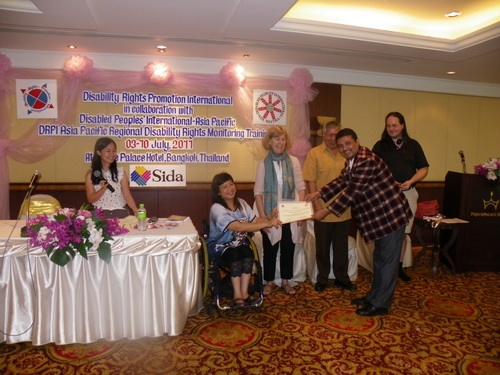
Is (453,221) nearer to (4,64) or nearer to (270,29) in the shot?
(270,29)

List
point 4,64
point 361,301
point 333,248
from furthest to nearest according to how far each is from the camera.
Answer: point 4,64, point 333,248, point 361,301

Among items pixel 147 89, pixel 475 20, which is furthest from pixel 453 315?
pixel 147 89

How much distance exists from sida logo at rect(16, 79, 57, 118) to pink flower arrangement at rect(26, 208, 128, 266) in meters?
2.44

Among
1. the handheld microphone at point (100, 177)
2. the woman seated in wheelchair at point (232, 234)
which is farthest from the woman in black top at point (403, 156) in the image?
the handheld microphone at point (100, 177)

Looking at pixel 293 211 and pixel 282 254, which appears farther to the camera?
pixel 282 254

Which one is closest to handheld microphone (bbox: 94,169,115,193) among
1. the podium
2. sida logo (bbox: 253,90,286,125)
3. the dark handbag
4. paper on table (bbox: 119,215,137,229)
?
paper on table (bbox: 119,215,137,229)

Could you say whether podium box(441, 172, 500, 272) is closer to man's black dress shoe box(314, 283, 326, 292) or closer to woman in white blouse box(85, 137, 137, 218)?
man's black dress shoe box(314, 283, 326, 292)

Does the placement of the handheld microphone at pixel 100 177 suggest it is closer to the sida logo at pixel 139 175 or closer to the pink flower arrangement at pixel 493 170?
the sida logo at pixel 139 175

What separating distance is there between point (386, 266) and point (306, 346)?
3.19ft

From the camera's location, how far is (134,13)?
329 cm

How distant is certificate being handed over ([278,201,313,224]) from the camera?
295 cm

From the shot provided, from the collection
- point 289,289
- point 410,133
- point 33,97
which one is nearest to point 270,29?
point 289,289

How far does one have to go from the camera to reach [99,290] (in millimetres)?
2633

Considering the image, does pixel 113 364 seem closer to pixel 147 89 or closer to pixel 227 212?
pixel 227 212
